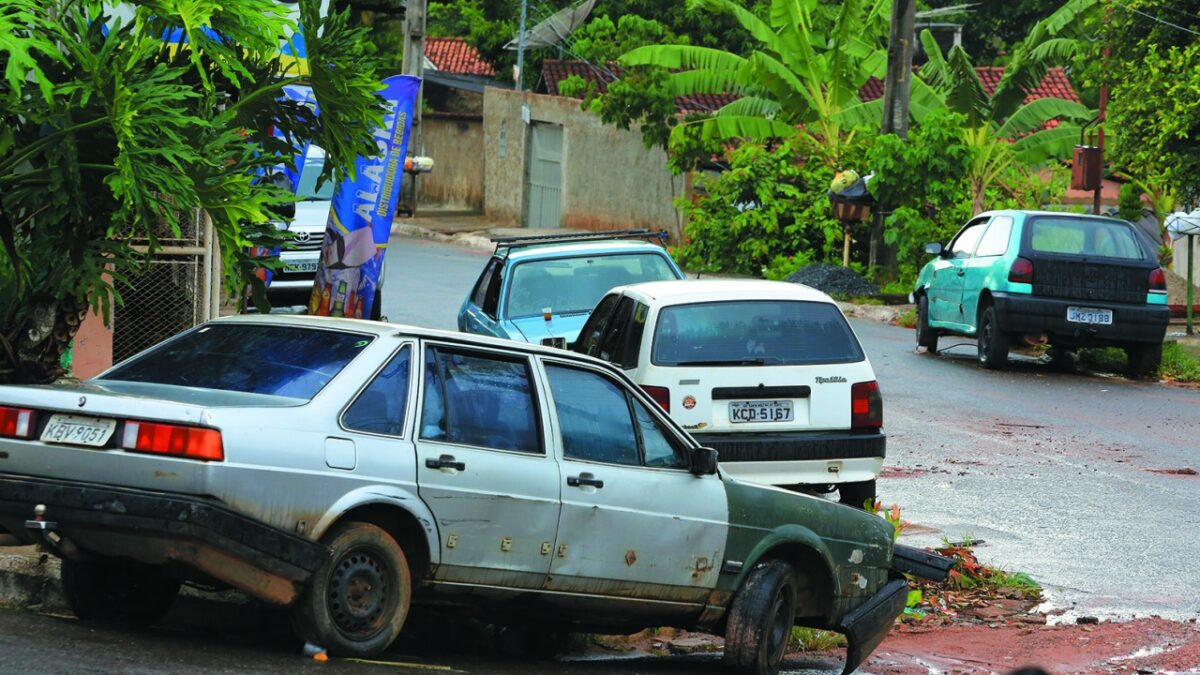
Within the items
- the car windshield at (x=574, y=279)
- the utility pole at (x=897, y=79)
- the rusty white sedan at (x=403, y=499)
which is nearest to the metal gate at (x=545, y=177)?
the utility pole at (x=897, y=79)

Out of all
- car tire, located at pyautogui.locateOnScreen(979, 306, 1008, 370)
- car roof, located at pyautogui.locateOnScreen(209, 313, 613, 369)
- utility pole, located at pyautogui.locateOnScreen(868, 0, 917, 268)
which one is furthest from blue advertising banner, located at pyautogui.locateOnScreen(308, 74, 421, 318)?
utility pole, located at pyautogui.locateOnScreen(868, 0, 917, 268)

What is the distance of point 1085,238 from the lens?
1989 centimetres

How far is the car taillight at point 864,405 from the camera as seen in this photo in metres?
11.3

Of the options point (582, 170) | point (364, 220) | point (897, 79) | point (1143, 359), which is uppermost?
point (897, 79)

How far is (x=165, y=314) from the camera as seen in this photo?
508 inches

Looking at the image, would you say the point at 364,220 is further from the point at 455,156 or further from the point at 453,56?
the point at 453,56

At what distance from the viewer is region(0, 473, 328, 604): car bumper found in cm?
630

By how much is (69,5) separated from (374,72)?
182 centimetres

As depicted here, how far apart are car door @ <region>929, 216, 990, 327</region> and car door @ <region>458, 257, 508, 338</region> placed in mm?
6830

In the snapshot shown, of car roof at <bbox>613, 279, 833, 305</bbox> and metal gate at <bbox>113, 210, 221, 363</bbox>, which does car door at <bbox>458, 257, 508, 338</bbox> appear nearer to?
metal gate at <bbox>113, 210, 221, 363</bbox>

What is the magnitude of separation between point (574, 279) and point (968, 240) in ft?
24.2

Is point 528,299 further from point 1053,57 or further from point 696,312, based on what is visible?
point 1053,57

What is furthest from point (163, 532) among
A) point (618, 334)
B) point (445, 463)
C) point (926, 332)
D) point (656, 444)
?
point (926, 332)

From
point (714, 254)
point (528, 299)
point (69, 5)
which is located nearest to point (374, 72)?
point (69, 5)
